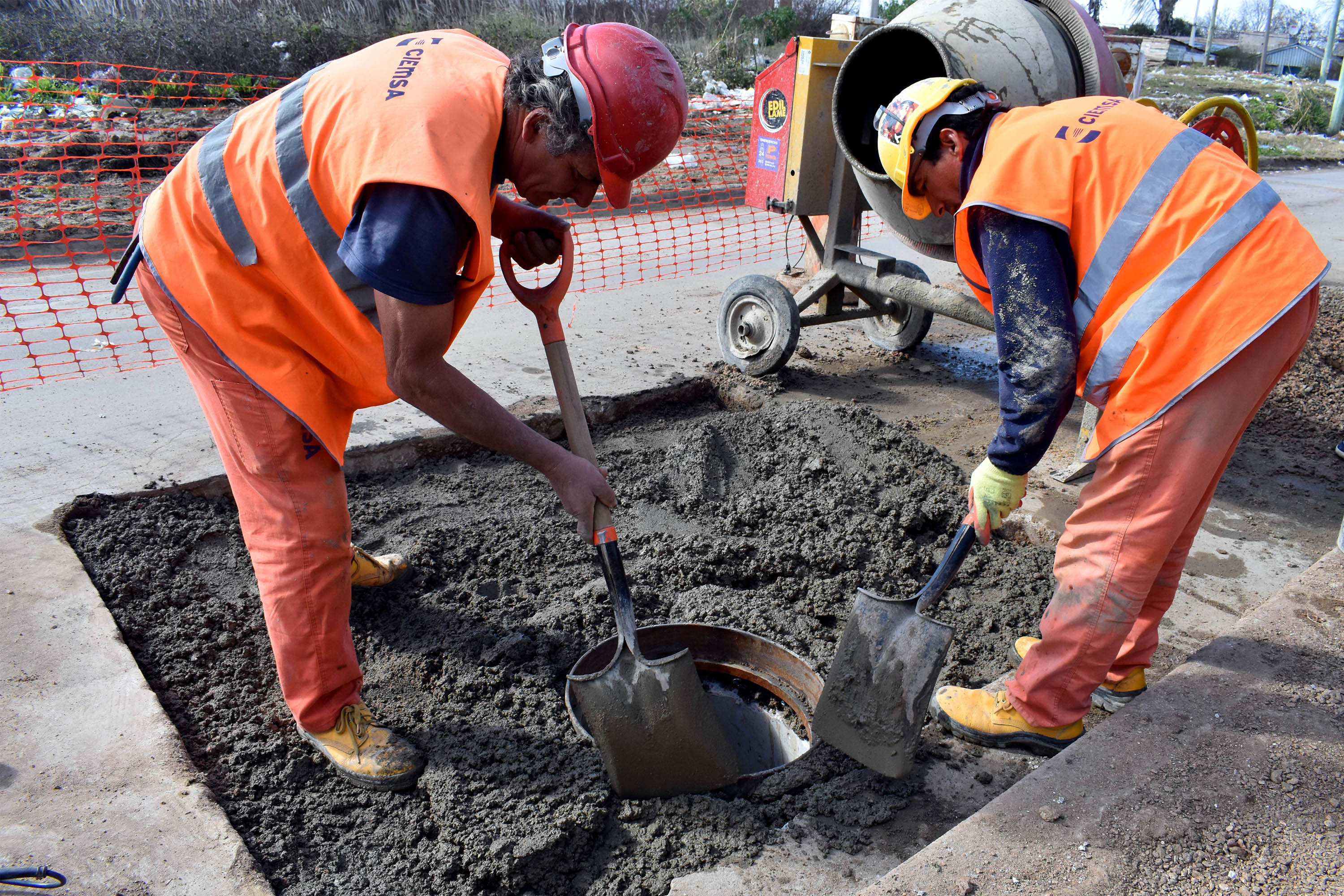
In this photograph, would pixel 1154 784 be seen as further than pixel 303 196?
Yes

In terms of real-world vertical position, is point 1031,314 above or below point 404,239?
below

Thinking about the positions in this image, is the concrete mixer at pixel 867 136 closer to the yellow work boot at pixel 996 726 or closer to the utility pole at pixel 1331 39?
the yellow work boot at pixel 996 726

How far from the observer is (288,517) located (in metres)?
2.11

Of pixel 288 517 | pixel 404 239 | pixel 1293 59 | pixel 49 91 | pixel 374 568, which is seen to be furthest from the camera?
pixel 1293 59

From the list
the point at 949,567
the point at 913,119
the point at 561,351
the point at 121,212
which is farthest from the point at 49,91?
the point at 949,567

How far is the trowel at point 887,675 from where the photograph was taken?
228cm

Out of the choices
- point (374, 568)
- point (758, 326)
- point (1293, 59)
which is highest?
point (1293, 59)

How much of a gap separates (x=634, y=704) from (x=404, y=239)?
1272 mm

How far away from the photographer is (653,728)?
2186 millimetres

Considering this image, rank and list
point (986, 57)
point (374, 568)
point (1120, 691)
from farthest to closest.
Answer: point (986, 57) < point (374, 568) < point (1120, 691)

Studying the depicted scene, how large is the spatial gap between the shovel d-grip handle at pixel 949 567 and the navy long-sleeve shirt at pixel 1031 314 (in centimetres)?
34

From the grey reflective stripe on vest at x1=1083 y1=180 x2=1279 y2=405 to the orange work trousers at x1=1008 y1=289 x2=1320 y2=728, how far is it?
0.19 m

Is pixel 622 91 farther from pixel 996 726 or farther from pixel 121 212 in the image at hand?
pixel 121 212

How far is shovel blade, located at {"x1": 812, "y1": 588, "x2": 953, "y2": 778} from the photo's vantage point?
2.28 metres
